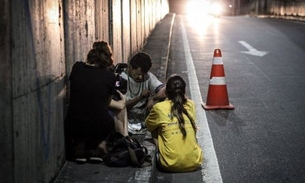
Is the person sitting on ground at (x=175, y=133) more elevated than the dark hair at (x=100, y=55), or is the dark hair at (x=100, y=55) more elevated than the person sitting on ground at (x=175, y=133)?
the dark hair at (x=100, y=55)

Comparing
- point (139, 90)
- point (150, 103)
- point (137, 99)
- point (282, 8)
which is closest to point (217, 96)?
point (139, 90)

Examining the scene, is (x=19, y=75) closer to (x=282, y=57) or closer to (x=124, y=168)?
(x=124, y=168)

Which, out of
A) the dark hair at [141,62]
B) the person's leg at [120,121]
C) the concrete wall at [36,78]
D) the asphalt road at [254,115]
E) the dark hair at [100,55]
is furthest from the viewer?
the dark hair at [141,62]

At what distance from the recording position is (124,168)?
5102 mm

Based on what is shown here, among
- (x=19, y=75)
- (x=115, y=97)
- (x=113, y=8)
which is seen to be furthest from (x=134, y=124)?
(x=19, y=75)

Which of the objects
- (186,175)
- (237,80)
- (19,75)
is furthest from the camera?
(237,80)

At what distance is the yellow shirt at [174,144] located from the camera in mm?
5582

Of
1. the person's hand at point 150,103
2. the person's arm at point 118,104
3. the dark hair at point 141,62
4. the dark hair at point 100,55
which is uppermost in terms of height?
the dark hair at point 100,55

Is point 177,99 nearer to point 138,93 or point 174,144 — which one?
point 174,144

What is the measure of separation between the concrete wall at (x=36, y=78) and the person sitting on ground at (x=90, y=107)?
0.13 metres

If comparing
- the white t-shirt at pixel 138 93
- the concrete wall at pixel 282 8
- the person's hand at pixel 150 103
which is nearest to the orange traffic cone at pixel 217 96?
the white t-shirt at pixel 138 93

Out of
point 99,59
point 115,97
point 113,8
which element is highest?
point 113,8

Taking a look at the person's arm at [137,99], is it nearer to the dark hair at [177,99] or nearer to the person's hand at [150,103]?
the person's hand at [150,103]

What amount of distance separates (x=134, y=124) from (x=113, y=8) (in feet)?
8.02
